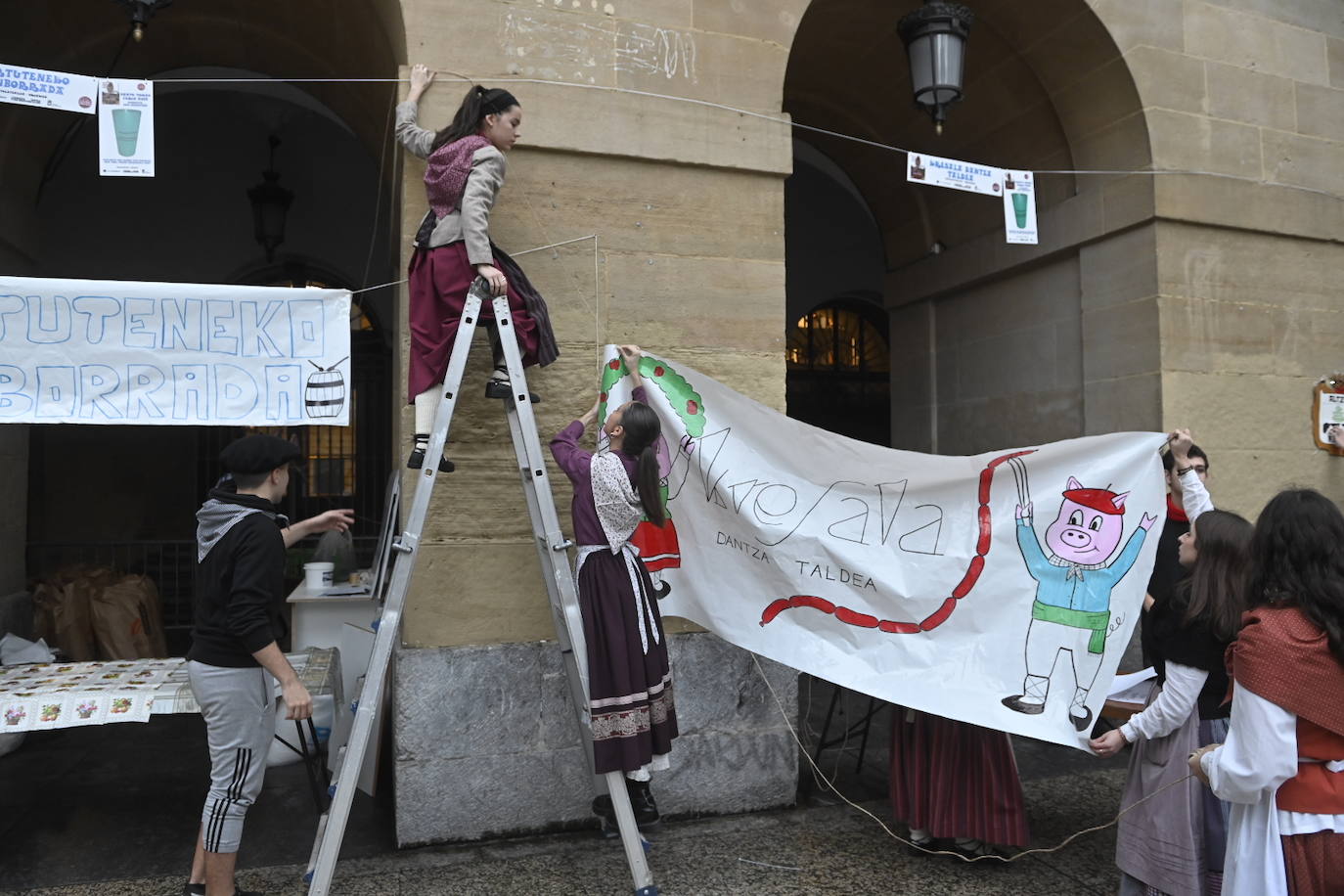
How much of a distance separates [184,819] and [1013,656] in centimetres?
386

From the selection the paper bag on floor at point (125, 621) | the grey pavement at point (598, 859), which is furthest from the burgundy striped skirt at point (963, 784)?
the paper bag on floor at point (125, 621)

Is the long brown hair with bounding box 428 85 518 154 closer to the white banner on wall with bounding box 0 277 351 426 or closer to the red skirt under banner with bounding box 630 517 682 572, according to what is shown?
the white banner on wall with bounding box 0 277 351 426

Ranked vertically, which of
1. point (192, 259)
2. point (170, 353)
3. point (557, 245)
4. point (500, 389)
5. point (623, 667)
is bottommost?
point (623, 667)

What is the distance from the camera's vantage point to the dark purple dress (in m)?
3.61

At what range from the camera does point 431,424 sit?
3758 millimetres

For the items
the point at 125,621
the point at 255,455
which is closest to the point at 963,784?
the point at 255,455

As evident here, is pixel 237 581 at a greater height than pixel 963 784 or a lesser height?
greater

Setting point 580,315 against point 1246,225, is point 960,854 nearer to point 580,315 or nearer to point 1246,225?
point 580,315

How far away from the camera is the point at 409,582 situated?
3.57m

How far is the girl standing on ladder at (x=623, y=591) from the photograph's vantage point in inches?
144

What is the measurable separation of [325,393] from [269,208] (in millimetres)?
5386

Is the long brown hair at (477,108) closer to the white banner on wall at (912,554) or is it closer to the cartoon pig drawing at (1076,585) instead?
the white banner on wall at (912,554)

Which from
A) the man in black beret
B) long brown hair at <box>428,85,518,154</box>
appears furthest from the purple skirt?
long brown hair at <box>428,85,518,154</box>

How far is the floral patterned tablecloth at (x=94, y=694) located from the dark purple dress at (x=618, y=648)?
4.65 feet
